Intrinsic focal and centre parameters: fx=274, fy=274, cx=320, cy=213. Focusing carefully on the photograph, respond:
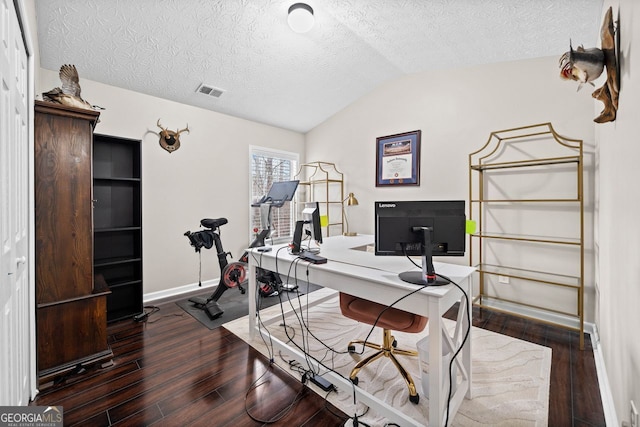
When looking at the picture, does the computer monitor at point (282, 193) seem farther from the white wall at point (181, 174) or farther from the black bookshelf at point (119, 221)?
the black bookshelf at point (119, 221)

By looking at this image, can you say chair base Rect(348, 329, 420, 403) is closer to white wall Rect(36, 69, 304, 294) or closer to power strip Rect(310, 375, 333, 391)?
power strip Rect(310, 375, 333, 391)

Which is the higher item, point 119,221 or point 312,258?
point 119,221

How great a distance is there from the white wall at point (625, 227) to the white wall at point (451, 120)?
1.13 m

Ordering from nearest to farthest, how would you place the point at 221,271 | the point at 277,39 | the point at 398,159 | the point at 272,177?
the point at 277,39
the point at 221,271
the point at 398,159
the point at 272,177

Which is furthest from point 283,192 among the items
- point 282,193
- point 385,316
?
point 385,316

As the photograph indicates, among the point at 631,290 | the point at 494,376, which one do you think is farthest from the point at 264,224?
the point at 631,290

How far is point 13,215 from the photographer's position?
4.38ft

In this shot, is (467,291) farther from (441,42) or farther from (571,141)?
(441,42)

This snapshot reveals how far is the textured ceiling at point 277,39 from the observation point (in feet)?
7.32

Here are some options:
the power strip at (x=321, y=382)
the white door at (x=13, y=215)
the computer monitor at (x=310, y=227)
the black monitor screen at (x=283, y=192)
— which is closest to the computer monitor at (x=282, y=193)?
the black monitor screen at (x=283, y=192)

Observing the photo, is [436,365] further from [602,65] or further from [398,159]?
[398,159]

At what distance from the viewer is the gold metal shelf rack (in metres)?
2.65

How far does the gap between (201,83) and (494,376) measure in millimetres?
4041

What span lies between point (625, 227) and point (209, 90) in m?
3.92
